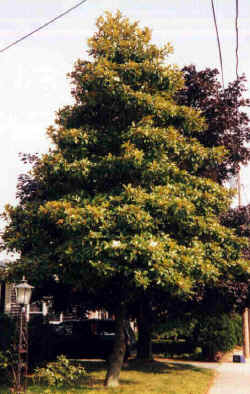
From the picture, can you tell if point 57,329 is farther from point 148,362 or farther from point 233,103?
point 233,103

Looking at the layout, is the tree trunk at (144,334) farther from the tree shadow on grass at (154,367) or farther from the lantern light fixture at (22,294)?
the lantern light fixture at (22,294)

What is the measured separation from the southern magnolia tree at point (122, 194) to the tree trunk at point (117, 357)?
0.09 feet

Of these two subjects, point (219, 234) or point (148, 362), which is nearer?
point (219, 234)

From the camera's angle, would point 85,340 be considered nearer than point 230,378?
No

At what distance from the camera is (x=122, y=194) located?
1155 cm

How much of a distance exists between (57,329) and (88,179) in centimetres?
965

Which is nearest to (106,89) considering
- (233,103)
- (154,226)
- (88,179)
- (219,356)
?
(88,179)

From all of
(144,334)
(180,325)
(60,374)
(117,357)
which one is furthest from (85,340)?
(60,374)

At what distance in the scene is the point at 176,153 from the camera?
12539 millimetres

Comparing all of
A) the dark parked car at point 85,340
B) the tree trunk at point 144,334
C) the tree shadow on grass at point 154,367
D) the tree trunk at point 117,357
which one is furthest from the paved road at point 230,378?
the dark parked car at point 85,340

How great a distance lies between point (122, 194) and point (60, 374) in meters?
4.98

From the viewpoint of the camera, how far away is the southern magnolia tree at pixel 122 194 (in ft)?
35.6

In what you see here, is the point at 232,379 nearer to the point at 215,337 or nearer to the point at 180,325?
the point at 180,325

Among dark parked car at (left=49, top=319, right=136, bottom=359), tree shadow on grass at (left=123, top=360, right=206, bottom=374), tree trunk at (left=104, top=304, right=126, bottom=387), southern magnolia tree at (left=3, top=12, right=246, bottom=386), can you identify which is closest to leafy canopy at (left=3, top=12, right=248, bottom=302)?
southern magnolia tree at (left=3, top=12, right=246, bottom=386)
